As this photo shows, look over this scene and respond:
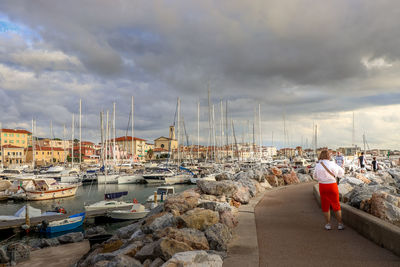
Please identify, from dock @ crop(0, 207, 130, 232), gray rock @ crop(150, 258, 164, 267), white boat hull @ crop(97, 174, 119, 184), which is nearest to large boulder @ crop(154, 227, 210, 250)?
gray rock @ crop(150, 258, 164, 267)

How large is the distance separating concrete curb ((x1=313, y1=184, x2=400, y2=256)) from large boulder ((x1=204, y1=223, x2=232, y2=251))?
326 cm

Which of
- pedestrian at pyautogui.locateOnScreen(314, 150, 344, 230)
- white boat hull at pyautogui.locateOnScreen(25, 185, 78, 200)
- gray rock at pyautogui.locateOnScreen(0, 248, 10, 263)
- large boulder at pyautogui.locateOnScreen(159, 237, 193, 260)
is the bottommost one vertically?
white boat hull at pyautogui.locateOnScreen(25, 185, 78, 200)

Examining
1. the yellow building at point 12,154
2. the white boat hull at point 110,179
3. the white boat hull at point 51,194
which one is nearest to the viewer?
the white boat hull at point 51,194

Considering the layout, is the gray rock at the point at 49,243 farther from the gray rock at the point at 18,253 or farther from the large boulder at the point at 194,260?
the large boulder at the point at 194,260

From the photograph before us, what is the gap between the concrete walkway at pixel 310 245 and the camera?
5.61 metres

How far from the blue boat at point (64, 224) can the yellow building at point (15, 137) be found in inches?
5536

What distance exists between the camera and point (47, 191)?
39969mm

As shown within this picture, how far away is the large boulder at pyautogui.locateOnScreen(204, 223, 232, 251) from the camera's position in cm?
672

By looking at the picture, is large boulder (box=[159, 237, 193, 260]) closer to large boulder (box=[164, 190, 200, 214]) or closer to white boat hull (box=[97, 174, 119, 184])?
large boulder (box=[164, 190, 200, 214])

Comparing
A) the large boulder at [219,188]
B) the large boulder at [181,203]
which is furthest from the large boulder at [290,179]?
the large boulder at [181,203]

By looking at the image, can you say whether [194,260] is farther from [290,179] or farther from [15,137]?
[15,137]

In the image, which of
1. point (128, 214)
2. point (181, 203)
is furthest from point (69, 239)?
point (181, 203)

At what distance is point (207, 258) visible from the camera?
526cm

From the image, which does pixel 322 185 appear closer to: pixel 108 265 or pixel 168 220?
pixel 168 220
